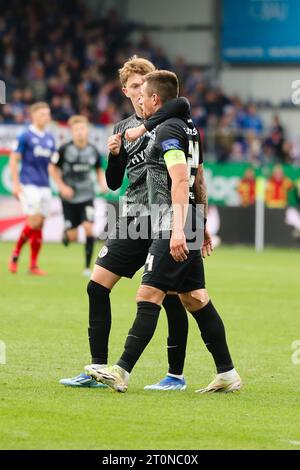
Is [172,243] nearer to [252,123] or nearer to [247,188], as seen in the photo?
[247,188]

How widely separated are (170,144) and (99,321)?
1.42m

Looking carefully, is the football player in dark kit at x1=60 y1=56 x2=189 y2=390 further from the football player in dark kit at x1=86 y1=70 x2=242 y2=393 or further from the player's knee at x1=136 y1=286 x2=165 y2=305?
the player's knee at x1=136 y1=286 x2=165 y2=305

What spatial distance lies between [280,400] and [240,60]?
30.5 meters

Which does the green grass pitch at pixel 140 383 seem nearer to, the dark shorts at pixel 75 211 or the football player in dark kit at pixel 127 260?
A: the football player in dark kit at pixel 127 260

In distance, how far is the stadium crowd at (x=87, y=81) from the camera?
3136 cm

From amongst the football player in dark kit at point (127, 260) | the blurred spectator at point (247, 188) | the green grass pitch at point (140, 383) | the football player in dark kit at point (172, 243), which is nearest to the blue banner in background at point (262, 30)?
the blurred spectator at point (247, 188)

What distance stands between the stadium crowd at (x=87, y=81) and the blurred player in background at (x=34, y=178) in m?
11.6

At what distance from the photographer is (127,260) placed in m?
7.99

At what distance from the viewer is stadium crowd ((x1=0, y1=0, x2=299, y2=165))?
31.4m

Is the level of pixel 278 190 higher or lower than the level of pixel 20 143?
lower

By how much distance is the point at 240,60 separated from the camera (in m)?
37.1

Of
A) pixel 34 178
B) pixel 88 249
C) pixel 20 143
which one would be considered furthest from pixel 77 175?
pixel 88 249
